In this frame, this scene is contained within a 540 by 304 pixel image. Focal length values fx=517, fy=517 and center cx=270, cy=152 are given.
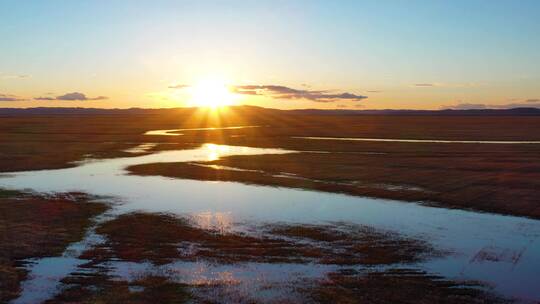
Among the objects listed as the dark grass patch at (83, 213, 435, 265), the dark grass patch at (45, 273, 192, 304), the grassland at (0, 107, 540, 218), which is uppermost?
the grassland at (0, 107, 540, 218)

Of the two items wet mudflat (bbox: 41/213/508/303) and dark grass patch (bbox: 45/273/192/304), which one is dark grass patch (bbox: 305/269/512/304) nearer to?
wet mudflat (bbox: 41/213/508/303)

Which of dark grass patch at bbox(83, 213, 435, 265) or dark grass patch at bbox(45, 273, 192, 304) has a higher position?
dark grass patch at bbox(45, 273, 192, 304)

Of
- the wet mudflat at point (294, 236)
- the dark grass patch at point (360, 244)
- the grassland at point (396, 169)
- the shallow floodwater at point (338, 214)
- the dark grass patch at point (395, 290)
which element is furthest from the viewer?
the grassland at point (396, 169)

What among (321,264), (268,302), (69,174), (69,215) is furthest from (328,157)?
(268,302)

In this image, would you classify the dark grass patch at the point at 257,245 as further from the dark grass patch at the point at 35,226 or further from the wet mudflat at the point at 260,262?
the dark grass patch at the point at 35,226

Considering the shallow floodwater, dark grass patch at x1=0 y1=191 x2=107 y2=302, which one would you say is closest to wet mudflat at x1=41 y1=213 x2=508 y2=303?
the shallow floodwater

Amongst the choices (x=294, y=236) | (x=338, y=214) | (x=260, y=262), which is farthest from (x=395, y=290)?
(x=338, y=214)

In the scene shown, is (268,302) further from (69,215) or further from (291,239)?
(69,215)

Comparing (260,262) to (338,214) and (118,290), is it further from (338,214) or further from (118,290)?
(338,214)

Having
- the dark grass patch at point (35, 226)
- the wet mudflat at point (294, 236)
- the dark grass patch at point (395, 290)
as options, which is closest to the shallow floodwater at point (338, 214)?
the wet mudflat at point (294, 236)
